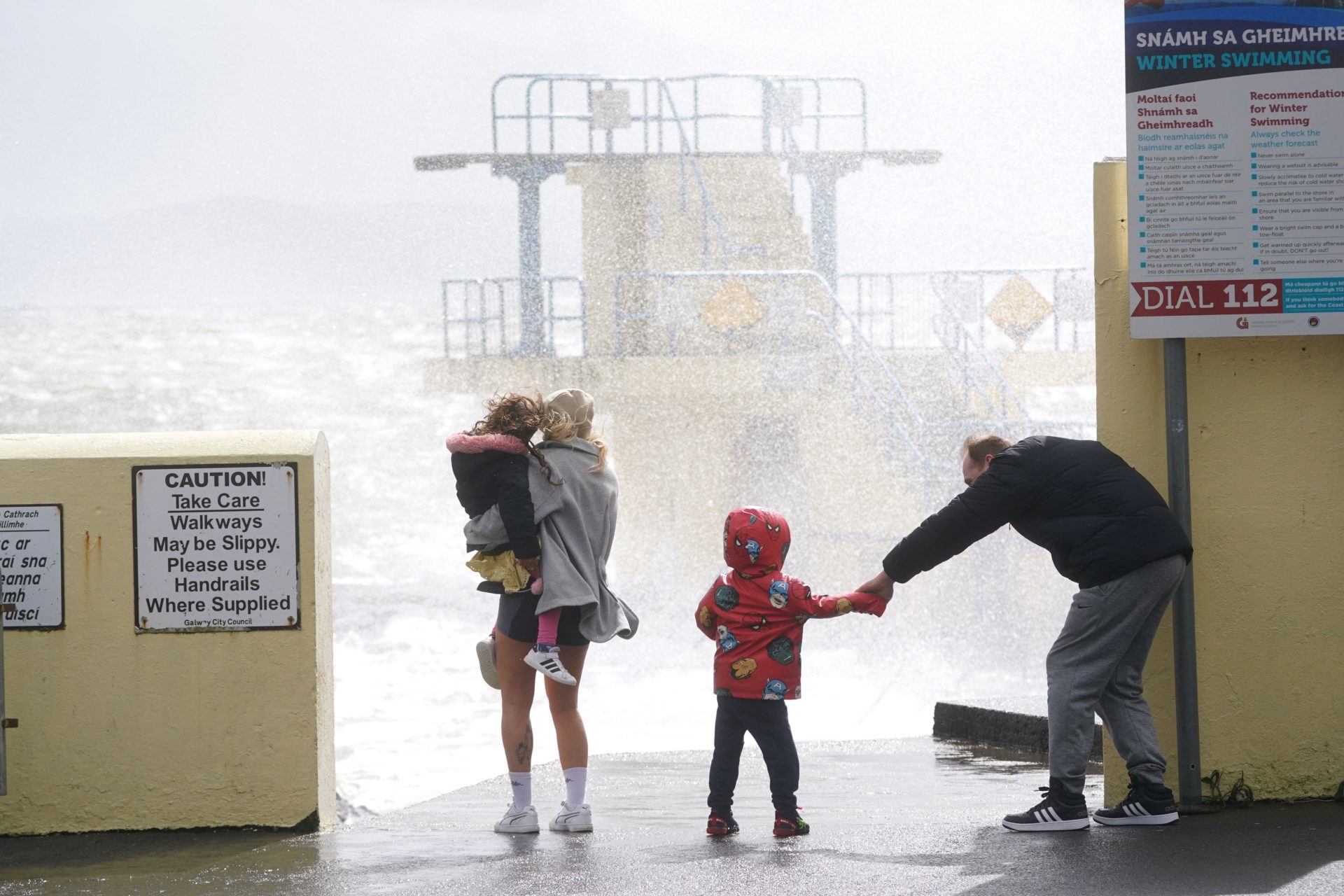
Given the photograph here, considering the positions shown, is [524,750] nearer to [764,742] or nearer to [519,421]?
[764,742]

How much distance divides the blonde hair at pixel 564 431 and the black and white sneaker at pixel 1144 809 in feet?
6.16

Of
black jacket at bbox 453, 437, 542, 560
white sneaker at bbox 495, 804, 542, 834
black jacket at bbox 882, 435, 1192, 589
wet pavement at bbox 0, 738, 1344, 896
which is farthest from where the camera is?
white sneaker at bbox 495, 804, 542, 834

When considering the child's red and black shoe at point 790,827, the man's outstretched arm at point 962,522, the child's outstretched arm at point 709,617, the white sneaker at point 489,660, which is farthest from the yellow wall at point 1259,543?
the white sneaker at point 489,660

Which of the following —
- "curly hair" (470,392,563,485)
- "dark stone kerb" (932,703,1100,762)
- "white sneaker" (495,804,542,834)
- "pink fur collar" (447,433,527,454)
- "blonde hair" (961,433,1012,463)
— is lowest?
"dark stone kerb" (932,703,1100,762)

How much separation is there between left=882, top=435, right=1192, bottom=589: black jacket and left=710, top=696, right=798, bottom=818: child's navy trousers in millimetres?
568

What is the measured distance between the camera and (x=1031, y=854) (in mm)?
4293

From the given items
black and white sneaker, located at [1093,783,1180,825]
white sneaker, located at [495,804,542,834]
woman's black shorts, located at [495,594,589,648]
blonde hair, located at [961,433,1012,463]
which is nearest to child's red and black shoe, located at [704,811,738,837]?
white sneaker, located at [495,804,542,834]

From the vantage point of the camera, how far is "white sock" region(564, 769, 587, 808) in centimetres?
489

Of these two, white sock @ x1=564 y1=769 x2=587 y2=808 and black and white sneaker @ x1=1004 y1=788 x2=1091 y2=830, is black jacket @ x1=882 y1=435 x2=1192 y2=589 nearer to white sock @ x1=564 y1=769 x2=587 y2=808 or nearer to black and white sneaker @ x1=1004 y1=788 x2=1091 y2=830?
black and white sneaker @ x1=1004 y1=788 x2=1091 y2=830

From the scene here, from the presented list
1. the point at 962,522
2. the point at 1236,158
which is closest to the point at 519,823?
the point at 962,522

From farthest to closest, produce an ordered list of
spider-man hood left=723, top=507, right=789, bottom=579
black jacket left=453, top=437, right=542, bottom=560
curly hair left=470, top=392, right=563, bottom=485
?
curly hair left=470, top=392, right=563, bottom=485
black jacket left=453, top=437, right=542, bottom=560
spider-man hood left=723, top=507, right=789, bottom=579

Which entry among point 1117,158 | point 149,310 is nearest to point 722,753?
point 1117,158

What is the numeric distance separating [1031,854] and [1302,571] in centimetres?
136

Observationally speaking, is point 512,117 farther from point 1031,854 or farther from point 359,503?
point 359,503
